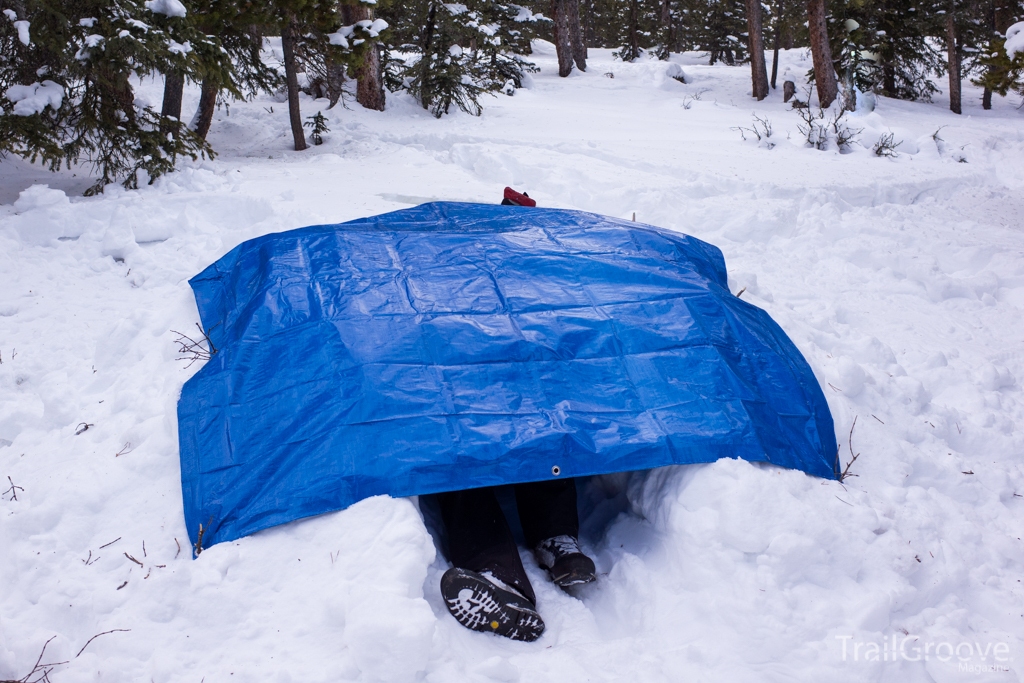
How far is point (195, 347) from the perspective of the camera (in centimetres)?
294

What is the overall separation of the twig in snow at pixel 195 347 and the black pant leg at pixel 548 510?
1475mm

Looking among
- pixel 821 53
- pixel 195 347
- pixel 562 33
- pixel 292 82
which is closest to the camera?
pixel 195 347

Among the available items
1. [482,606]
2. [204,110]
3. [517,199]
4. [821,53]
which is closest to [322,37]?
[204,110]

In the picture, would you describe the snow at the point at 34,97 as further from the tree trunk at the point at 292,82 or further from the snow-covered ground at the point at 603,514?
the tree trunk at the point at 292,82

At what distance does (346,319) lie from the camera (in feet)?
8.91

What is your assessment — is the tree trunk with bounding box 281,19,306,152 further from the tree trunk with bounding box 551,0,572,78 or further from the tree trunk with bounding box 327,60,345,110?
the tree trunk with bounding box 551,0,572,78

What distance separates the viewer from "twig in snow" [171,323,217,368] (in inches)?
113

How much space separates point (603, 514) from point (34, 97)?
5.03 metres

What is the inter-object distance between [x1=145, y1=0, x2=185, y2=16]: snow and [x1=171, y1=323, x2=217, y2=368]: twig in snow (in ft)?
10.8

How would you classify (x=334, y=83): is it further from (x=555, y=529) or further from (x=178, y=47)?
(x=555, y=529)

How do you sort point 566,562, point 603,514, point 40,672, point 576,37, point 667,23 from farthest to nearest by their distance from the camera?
point 667,23 → point 576,37 → point 603,514 → point 566,562 → point 40,672

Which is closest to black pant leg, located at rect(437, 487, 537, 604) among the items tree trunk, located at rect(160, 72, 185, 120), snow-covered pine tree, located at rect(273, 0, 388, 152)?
tree trunk, located at rect(160, 72, 185, 120)

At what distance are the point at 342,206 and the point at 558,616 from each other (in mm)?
3555

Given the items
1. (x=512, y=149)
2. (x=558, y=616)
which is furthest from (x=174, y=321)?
(x=512, y=149)
